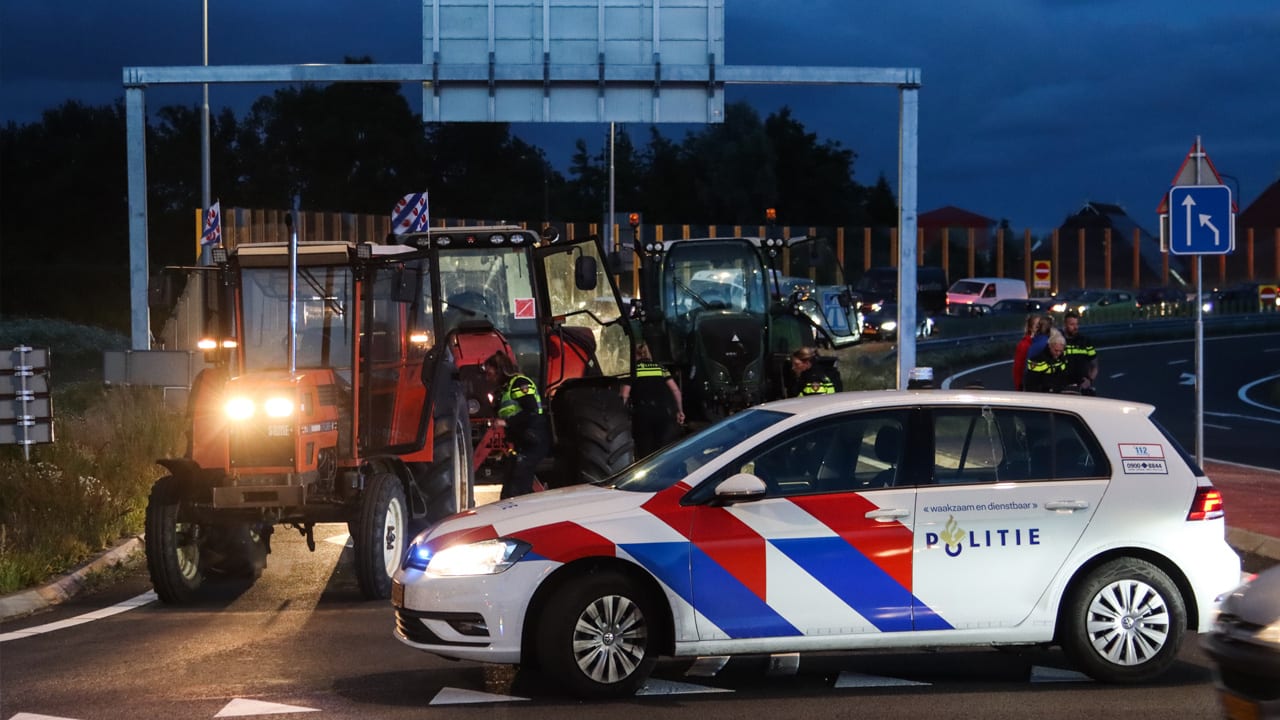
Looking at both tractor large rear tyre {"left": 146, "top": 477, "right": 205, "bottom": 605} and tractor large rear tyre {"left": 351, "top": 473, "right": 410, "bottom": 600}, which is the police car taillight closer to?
tractor large rear tyre {"left": 351, "top": 473, "right": 410, "bottom": 600}

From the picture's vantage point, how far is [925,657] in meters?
9.17

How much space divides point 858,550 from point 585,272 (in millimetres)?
7346

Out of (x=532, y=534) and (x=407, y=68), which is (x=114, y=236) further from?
(x=532, y=534)

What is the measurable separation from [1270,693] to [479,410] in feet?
33.2

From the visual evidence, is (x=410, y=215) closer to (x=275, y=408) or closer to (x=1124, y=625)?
(x=275, y=408)

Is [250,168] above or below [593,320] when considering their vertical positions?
above

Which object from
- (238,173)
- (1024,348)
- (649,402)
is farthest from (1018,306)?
(649,402)

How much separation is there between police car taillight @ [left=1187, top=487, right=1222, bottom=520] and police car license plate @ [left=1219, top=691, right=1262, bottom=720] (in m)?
2.61

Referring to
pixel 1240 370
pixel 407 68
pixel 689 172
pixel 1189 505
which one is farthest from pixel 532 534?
pixel 689 172

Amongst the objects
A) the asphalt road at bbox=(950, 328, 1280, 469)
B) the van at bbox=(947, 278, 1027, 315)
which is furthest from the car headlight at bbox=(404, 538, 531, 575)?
the van at bbox=(947, 278, 1027, 315)

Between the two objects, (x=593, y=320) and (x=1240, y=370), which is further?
(x=1240, y=370)

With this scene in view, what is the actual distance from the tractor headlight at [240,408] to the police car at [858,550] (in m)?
2.92

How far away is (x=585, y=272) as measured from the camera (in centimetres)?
1504

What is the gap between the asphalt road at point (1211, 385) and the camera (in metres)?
24.2
